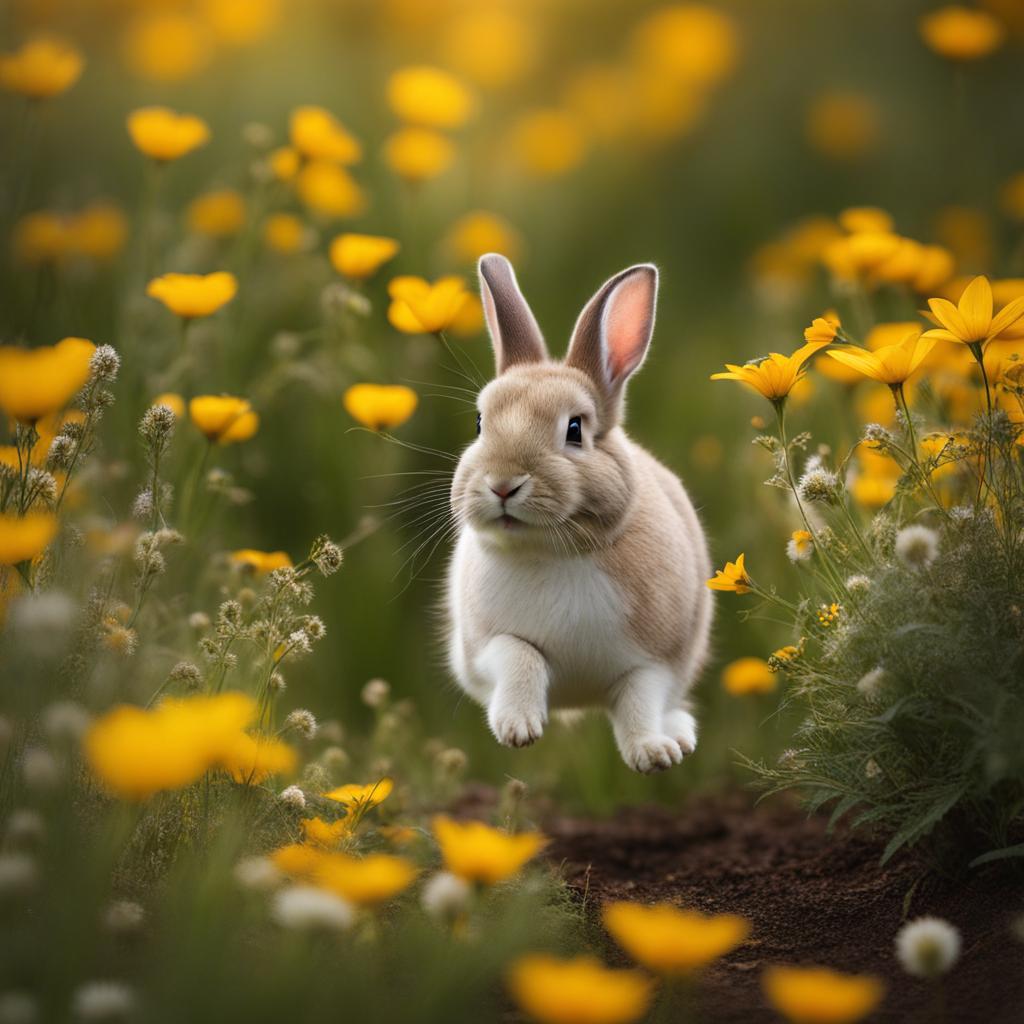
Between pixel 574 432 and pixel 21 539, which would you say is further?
pixel 574 432

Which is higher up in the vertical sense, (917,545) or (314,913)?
(917,545)

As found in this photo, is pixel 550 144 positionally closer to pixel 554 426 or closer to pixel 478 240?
pixel 478 240

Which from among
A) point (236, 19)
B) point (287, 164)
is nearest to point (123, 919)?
point (287, 164)

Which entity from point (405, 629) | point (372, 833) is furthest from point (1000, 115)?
point (372, 833)

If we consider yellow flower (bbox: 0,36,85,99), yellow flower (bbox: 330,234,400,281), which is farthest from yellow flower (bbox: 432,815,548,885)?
yellow flower (bbox: 0,36,85,99)

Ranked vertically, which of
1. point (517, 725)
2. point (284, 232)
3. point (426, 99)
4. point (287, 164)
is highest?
point (426, 99)

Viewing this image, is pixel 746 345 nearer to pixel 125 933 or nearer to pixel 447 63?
pixel 447 63
